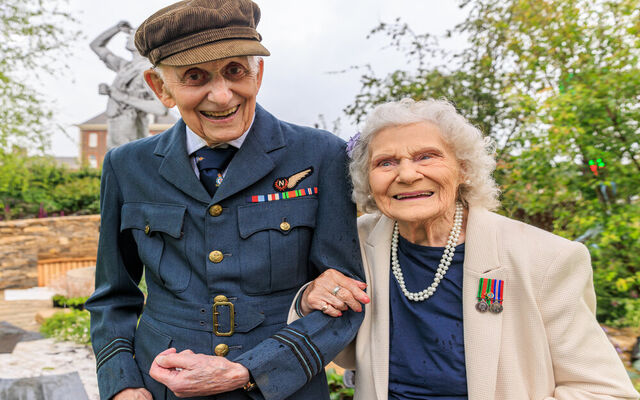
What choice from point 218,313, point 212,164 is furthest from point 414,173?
point 218,313

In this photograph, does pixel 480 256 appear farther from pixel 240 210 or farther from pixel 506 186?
pixel 506 186

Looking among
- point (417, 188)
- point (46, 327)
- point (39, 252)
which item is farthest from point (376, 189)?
point (39, 252)

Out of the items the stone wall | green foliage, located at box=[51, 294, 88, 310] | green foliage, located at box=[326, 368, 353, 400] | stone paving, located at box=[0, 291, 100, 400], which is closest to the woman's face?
green foliage, located at box=[326, 368, 353, 400]

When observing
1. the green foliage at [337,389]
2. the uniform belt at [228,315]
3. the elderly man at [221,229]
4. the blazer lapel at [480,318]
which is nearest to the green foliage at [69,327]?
the green foliage at [337,389]

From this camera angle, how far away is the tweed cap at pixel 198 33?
1451 millimetres

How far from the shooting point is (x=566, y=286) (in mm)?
1532

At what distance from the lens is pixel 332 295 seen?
4.96 ft

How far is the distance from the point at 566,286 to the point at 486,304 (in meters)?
0.26

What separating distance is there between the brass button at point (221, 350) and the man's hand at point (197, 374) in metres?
0.10

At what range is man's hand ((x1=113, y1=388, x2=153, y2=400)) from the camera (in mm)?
1574

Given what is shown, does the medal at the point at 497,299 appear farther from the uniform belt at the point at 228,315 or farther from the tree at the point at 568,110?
the tree at the point at 568,110

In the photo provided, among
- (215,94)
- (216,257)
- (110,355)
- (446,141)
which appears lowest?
(110,355)

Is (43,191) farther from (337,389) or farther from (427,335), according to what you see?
(427,335)

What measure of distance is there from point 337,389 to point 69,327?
418cm
